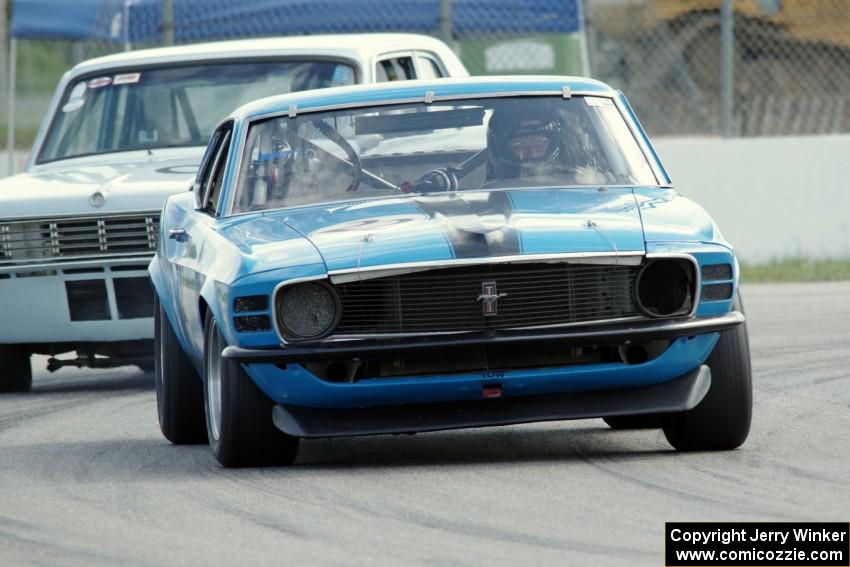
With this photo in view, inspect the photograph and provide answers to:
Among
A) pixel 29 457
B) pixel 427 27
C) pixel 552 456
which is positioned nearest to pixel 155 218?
pixel 29 457

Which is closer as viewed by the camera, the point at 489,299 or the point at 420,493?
the point at 420,493

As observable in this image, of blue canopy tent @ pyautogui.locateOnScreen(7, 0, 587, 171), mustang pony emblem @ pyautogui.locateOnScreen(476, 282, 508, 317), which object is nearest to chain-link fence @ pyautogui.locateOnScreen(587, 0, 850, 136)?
blue canopy tent @ pyautogui.locateOnScreen(7, 0, 587, 171)

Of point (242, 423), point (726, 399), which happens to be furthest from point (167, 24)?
point (726, 399)

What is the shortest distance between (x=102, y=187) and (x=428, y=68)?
254 cm

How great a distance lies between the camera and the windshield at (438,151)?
24.2ft

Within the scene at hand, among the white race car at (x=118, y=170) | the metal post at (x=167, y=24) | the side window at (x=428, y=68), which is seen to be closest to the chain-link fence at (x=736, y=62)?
the metal post at (x=167, y=24)

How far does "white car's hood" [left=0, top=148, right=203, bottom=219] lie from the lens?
10086 mm

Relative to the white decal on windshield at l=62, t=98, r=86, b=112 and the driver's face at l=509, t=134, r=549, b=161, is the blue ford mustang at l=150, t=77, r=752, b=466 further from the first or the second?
the white decal on windshield at l=62, t=98, r=86, b=112

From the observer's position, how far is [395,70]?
11375 millimetres

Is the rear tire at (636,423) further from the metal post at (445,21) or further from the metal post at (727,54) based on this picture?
the metal post at (445,21)

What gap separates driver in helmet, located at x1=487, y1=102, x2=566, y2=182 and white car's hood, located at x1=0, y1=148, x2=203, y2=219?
9.46 ft

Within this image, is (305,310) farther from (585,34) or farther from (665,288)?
(585,34)

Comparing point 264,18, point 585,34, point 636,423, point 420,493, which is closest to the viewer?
point 420,493

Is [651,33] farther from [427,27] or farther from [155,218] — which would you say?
[155,218]
